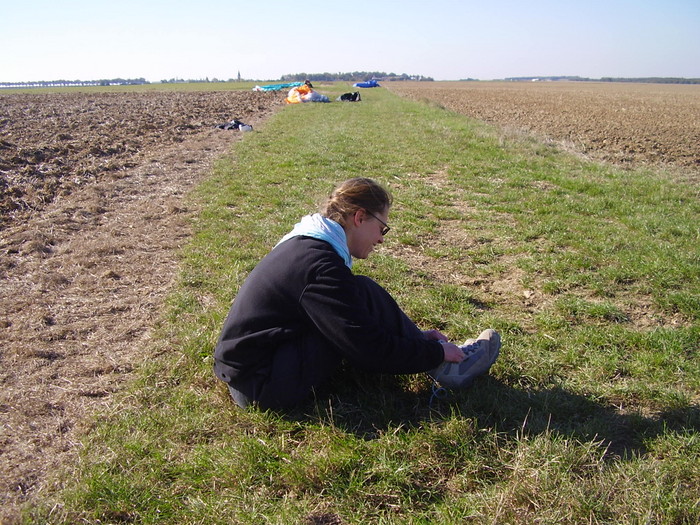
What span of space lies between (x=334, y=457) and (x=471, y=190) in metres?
6.62

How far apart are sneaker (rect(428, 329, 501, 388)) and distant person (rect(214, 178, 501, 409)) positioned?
1cm

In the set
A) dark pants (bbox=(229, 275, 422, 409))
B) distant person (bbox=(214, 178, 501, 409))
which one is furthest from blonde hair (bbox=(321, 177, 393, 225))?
dark pants (bbox=(229, 275, 422, 409))

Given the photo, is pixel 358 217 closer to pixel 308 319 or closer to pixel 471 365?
pixel 308 319

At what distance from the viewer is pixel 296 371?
2.75 m

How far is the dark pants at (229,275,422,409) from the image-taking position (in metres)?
2.73

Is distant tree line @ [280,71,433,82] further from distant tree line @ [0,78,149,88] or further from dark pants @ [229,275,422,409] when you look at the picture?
dark pants @ [229,275,422,409]

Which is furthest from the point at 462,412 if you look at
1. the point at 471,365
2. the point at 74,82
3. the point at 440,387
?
the point at 74,82

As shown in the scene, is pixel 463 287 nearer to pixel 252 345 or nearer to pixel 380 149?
pixel 252 345

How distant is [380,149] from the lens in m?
12.5

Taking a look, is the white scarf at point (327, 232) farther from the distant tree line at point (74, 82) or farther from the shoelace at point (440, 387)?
the distant tree line at point (74, 82)

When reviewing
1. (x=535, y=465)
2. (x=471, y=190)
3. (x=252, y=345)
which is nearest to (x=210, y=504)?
(x=252, y=345)

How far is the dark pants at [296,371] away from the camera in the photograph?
2.73 m

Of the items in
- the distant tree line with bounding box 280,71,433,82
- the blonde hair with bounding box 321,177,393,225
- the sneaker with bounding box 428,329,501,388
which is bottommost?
the sneaker with bounding box 428,329,501,388

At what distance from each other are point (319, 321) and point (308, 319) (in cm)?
12
